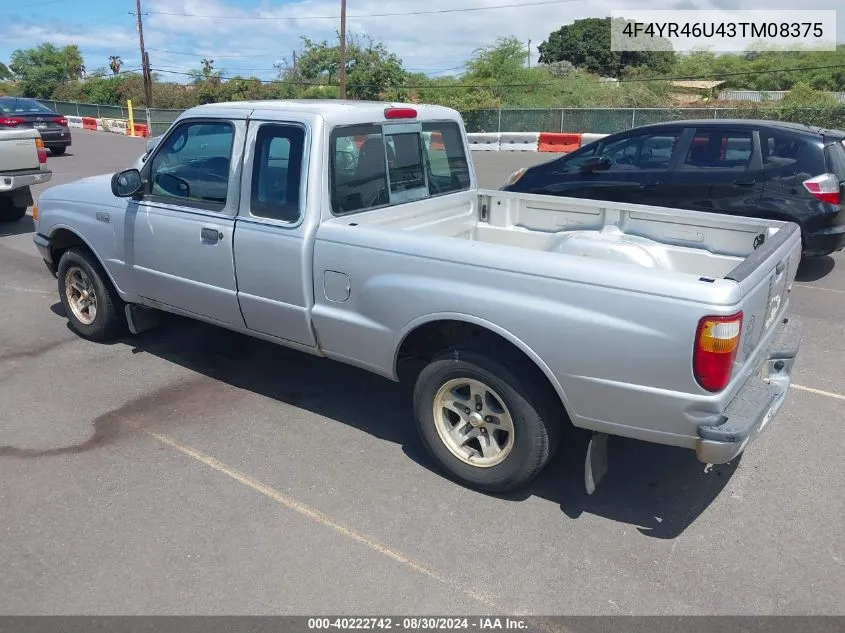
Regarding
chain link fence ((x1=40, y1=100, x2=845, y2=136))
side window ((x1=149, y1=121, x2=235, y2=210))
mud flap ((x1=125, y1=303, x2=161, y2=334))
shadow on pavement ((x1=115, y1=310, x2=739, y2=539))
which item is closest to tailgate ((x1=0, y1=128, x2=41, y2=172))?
shadow on pavement ((x1=115, y1=310, x2=739, y2=539))

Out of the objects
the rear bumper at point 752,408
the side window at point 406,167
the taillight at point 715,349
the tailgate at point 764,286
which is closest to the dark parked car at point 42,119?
the side window at point 406,167

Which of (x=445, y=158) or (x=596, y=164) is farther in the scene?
(x=596, y=164)

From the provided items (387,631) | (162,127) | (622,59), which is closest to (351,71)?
(162,127)

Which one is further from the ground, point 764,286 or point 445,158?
point 445,158

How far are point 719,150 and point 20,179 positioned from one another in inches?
362

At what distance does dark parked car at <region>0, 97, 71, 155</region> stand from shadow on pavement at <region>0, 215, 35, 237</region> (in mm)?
9733

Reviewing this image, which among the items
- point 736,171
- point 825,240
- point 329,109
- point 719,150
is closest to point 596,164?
point 719,150

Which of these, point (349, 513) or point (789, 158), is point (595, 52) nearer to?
point (789, 158)

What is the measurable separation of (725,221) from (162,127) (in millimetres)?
32709

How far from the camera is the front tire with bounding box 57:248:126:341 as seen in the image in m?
5.55

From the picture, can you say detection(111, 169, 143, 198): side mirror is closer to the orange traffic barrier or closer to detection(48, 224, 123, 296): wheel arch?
detection(48, 224, 123, 296): wheel arch

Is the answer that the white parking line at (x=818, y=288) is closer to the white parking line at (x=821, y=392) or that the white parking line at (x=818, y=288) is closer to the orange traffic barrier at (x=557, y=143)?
the white parking line at (x=821, y=392)

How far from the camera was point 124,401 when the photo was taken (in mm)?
4859

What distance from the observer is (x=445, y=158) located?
16.8 feet
